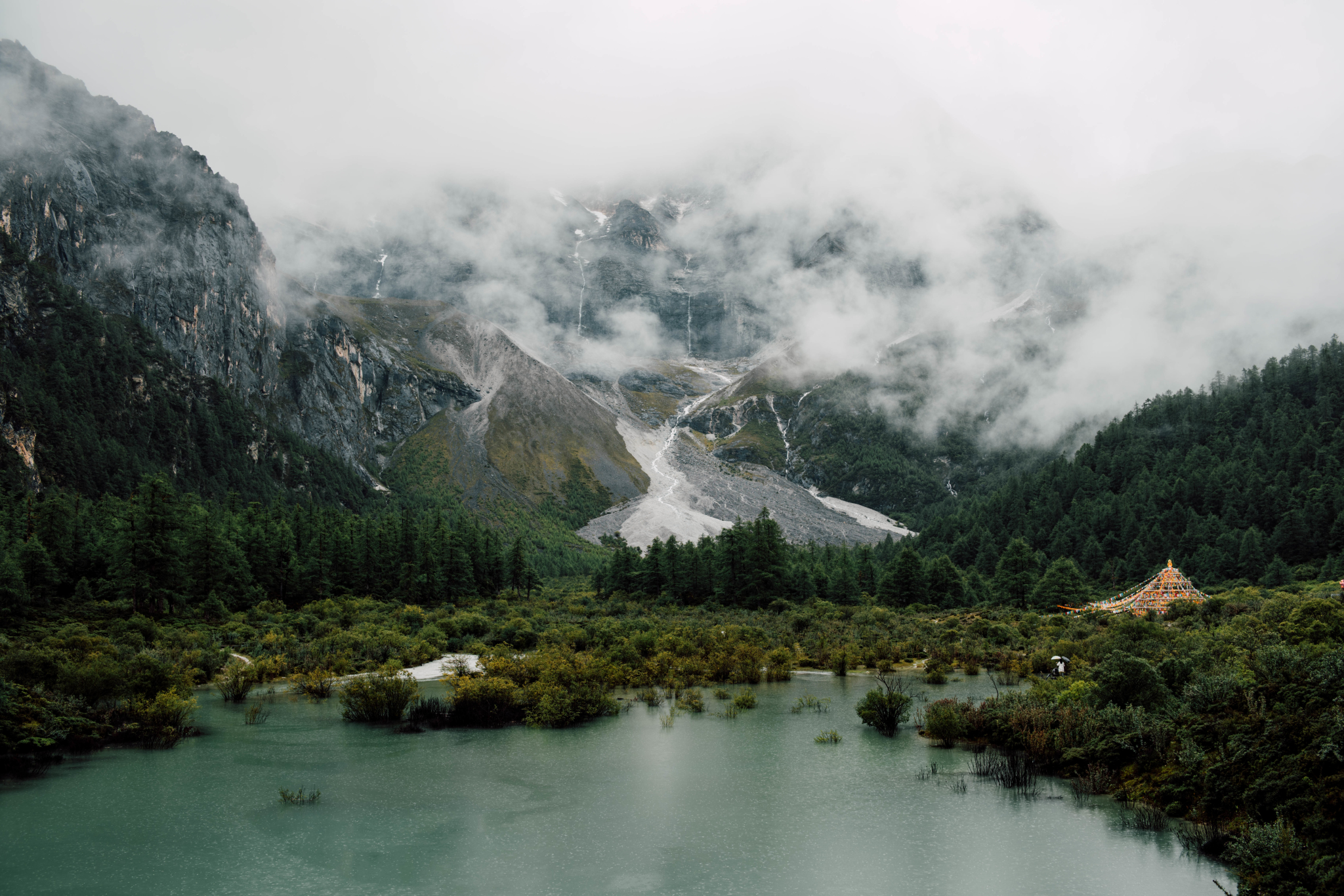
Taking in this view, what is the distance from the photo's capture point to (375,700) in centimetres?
4238

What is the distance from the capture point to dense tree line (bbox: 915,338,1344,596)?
9919 cm

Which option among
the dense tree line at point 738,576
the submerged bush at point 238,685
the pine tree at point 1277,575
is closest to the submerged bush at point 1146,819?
the submerged bush at point 238,685

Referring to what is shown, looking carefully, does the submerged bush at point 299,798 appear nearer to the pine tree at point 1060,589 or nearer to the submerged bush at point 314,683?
the submerged bush at point 314,683

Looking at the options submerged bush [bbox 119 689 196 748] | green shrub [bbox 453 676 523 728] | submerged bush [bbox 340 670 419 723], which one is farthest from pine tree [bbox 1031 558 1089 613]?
submerged bush [bbox 119 689 196 748]

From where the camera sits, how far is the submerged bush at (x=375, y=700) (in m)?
42.5

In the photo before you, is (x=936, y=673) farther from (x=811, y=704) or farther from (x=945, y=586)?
(x=945, y=586)

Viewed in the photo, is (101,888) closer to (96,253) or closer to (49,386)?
(49,386)

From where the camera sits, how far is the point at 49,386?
437 feet

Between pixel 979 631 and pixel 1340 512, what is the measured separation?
58105 mm

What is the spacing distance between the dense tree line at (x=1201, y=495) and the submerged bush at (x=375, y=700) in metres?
88.5

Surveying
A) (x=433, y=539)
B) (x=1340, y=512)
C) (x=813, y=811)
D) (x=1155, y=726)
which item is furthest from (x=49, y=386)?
(x=1340, y=512)

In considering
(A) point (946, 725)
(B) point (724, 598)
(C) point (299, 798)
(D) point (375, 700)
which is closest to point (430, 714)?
(D) point (375, 700)

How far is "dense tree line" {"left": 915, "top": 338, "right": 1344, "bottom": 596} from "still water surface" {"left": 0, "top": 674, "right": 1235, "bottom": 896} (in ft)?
268

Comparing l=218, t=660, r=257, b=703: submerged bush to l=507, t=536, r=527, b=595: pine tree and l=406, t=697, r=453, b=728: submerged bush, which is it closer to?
l=406, t=697, r=453, b=728: submerged bush
